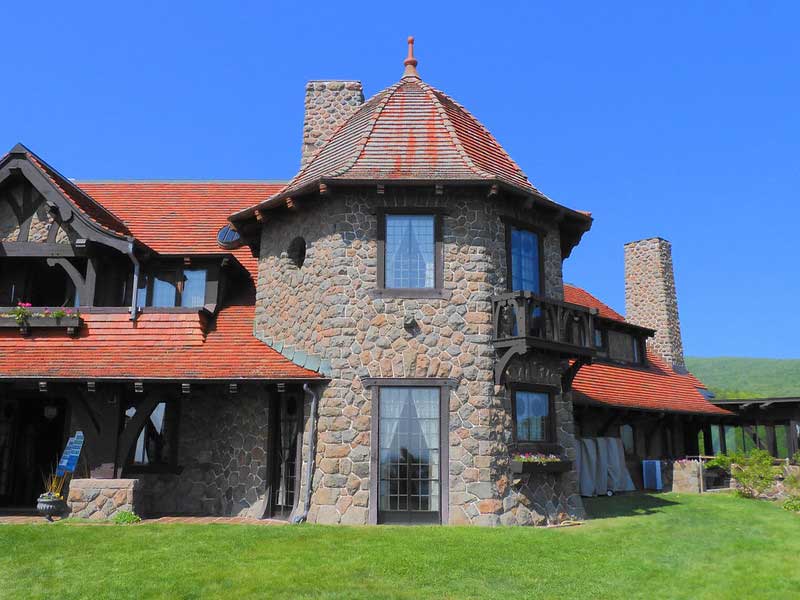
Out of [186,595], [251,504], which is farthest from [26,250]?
[186,595]

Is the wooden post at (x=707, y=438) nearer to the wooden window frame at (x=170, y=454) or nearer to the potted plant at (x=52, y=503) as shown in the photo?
the wooden window frame at (x=170, y=454)

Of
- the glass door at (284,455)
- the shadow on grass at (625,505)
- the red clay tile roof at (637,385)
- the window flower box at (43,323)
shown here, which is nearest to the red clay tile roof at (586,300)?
the red clay tile roof at (637,385)

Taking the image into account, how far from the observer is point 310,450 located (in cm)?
1345

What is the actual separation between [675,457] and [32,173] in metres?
20.4

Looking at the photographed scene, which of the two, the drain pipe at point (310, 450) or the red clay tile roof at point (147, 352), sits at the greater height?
the red clay tile roof at point (147, 352)

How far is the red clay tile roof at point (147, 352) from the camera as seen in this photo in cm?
1370

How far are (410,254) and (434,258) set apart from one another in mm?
473

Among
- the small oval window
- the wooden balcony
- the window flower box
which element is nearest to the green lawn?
the wooden balcony

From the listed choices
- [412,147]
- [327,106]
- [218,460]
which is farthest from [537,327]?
A: [327,106]

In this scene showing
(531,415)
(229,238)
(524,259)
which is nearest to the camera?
(531,415)

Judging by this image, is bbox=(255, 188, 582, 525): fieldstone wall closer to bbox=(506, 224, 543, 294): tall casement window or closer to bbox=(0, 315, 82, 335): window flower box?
bbox=(506, 224, 543, 294): tall casement window

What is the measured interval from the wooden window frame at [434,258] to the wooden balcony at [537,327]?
3.67ft

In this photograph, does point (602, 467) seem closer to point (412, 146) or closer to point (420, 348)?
point (420, 348)

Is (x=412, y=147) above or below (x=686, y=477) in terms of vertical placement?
above
